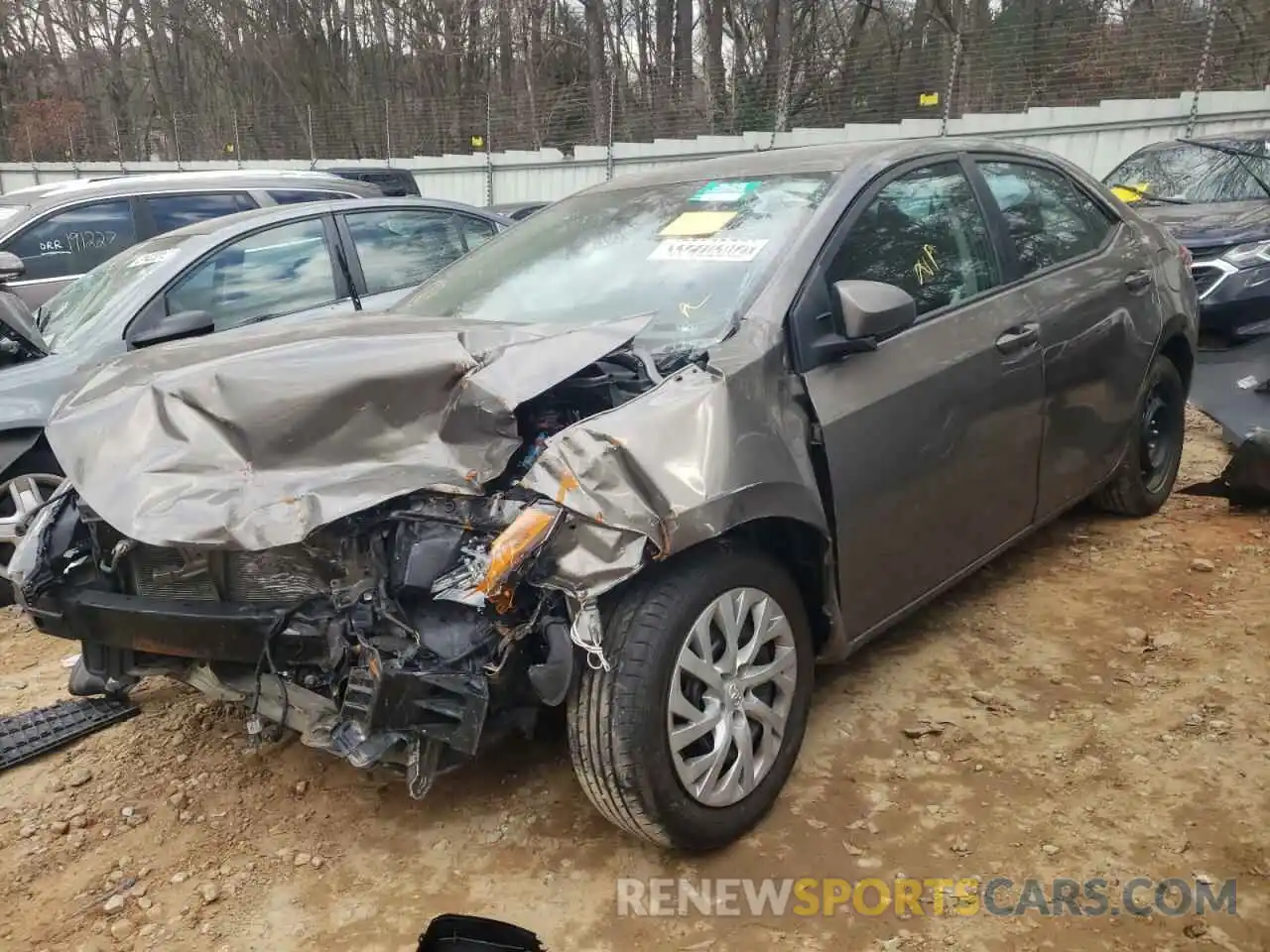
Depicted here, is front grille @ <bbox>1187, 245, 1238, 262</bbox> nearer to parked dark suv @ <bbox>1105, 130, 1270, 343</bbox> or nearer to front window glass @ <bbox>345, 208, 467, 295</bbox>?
parked dark suv @ <bbox>1105, 130, 1270, 343</bbox>

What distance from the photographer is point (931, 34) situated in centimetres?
1570

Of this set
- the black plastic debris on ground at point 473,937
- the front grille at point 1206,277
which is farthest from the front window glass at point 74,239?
the front grille at point 1206,277

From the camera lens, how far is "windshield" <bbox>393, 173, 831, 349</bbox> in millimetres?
2814

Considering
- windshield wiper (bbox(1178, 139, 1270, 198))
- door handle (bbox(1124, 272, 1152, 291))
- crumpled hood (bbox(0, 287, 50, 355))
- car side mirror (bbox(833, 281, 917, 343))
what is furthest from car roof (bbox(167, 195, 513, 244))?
windshield wiper (bbox(1178, 139, 1270, 198))

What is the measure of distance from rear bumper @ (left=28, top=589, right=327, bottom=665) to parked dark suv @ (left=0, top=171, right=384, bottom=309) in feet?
14.7

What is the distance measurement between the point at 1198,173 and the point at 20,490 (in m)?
8.71

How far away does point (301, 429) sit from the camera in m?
2.35

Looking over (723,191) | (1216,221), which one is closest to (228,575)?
(723,191)

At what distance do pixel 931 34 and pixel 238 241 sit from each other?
1390 centimetres

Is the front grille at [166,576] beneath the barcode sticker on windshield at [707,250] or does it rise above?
beneath

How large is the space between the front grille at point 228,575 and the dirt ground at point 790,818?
0.71 meters

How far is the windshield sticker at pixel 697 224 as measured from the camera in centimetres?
309

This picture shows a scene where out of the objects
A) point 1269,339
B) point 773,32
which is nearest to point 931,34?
point 773,32

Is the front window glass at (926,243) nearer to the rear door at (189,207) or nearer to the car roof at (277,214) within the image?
the car roof at (277,214)
